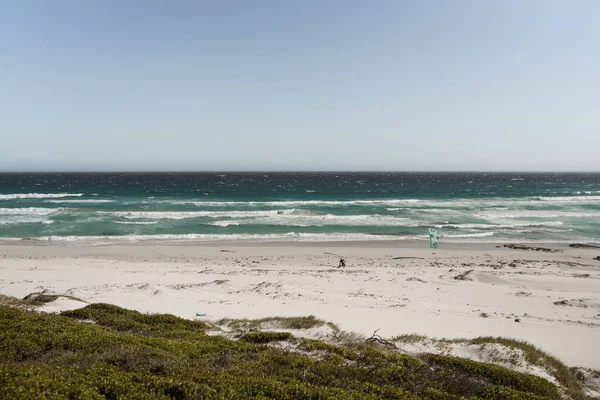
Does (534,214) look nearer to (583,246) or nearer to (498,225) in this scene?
(498,225)

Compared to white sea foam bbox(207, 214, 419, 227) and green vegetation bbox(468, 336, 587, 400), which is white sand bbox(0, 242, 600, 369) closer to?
green vegetation bbox(468, 336, 587, 400)

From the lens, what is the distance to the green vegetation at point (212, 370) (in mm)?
4375

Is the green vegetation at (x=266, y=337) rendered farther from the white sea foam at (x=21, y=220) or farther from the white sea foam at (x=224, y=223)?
the white sea foam at (x=21, y=220)

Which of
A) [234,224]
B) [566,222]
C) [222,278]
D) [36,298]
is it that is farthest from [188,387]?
[566,222]

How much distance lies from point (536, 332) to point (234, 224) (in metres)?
27.9

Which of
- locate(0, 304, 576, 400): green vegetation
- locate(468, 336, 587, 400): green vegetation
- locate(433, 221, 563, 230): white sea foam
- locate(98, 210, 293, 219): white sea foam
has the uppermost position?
locate(0, 304, 576, 400): green vegetation

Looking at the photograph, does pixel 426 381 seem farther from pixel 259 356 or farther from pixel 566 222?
pixel 566 222

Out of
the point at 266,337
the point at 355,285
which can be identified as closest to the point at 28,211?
the point at 355,285

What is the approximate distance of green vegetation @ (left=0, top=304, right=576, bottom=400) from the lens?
4.38m

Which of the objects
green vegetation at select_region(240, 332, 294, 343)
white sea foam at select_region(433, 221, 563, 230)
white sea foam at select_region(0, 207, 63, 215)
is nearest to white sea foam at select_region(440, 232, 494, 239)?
white sea foam at select_region(433, 221, 563, 230)

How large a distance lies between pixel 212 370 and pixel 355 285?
34.9 ft

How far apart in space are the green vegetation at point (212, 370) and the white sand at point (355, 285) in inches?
116

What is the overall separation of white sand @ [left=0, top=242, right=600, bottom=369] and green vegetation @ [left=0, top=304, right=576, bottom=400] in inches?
116

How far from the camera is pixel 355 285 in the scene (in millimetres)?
15227
